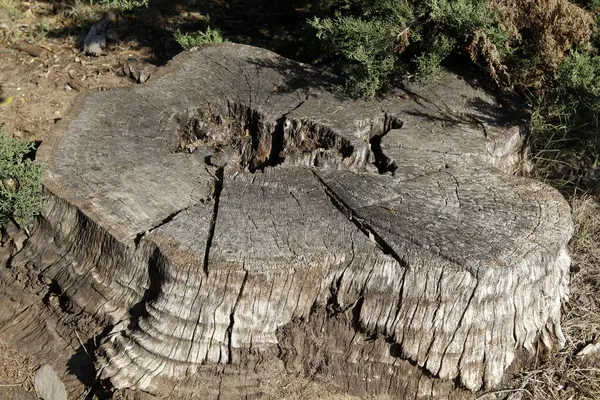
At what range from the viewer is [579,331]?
3094 mm

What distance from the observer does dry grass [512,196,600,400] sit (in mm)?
2842

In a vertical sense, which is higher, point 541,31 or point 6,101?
point 541,31

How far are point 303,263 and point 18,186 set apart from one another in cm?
135

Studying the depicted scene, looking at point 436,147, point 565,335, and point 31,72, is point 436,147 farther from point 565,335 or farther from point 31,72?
point 31,72

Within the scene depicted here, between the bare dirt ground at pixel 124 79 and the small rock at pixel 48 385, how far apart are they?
0.19 ft

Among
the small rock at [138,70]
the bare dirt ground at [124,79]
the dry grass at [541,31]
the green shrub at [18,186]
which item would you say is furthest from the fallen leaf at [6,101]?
the dry grass at [541,31]

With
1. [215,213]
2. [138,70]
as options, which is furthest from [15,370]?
[138,70]

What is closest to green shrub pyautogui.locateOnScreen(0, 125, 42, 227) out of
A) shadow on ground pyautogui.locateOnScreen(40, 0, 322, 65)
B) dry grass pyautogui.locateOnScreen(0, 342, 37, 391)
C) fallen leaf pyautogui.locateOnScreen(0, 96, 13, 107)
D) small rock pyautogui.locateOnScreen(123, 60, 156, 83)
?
dry grass pyautogui.locateOnScreen(0, 342, 37, 391)

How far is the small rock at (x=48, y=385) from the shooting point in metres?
2.80

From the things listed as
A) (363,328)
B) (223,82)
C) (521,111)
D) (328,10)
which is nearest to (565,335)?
(363,328)

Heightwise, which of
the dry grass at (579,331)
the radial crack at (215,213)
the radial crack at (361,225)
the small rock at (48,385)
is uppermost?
the radial crack at (361,225)

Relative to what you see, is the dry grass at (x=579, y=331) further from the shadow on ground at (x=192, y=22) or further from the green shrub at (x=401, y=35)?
the shadow on ground at (x=192, y=22)

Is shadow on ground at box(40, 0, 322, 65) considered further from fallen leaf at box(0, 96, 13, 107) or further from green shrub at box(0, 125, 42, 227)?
green shrub at box(0, 125, 42, 227)

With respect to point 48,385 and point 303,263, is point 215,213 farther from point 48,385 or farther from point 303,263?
point 48,385
